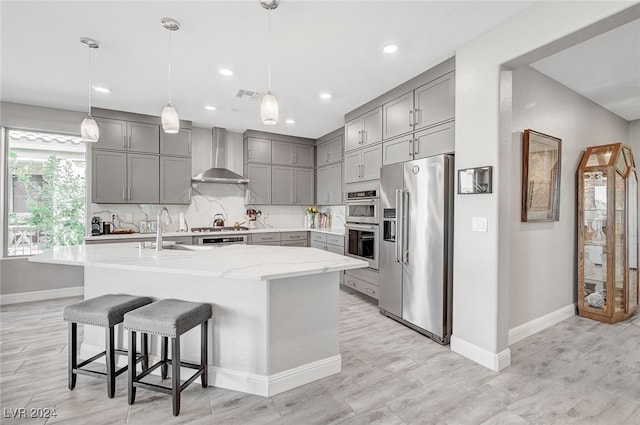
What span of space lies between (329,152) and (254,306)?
3.86 metres

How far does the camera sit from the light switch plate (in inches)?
93.4

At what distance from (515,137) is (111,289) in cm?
375

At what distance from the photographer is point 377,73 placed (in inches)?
121

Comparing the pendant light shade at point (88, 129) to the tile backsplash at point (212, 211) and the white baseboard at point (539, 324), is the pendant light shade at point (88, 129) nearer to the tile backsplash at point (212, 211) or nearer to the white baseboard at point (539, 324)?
the tile backsplash at point (212, 211)

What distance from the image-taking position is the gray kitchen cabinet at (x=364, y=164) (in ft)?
12.4

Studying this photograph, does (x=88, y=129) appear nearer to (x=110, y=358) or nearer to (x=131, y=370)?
(x=110, y=358)

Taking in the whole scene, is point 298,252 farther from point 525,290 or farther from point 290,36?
point 525,290

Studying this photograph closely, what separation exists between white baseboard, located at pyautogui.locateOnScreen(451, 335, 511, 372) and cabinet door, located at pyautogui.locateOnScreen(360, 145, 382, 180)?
209 cm

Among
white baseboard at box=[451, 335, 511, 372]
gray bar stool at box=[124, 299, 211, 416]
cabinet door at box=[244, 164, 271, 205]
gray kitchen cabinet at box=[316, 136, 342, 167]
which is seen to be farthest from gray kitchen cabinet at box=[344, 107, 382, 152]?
gray bar stool at box=[124, 299, 211, 416]

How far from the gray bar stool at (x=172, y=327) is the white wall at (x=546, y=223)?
231cm

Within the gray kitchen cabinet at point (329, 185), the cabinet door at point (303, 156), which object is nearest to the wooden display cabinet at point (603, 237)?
the gray kitchen cabinet at point (329, 185)

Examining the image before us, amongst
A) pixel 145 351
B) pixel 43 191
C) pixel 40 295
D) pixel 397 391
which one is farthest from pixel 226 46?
pixel 40 295

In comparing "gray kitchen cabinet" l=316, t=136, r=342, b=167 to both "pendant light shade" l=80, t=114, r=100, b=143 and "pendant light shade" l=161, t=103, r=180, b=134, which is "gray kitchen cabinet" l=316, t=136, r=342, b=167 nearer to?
"pendant light shade" l=161, t=103, r=180, b=134

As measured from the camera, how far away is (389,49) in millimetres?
2600
